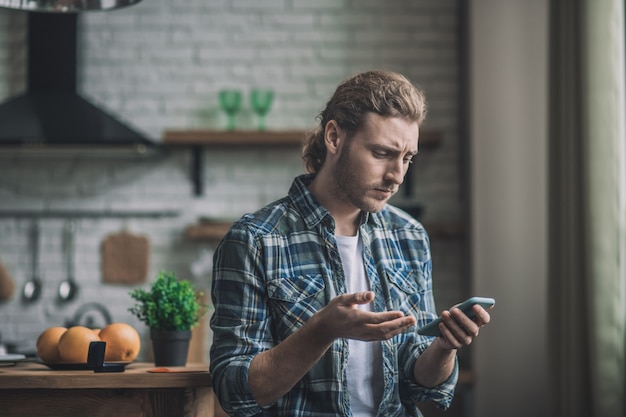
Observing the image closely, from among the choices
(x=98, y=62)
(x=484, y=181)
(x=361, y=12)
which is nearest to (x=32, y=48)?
(x=98, y=62)

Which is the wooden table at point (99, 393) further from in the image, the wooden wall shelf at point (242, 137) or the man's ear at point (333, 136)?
the wooden wall shelf at point (242, 137)

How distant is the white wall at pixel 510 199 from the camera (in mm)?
4211

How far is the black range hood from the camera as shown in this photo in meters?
4.16

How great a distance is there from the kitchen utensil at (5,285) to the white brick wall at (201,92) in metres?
0.06

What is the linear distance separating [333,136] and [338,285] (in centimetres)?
34

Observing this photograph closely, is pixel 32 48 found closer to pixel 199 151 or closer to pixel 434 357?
pixel 199 151

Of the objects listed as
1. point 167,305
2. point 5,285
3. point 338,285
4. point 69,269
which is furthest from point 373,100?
point 5,285

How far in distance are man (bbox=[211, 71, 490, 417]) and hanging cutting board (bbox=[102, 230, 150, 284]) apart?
2.67m

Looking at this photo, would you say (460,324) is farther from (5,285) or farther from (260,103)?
(5,285)

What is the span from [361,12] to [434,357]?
3097 millimetres

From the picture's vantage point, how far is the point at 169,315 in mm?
2109

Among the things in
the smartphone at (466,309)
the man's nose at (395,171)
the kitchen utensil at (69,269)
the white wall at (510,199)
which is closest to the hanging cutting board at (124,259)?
the kitchen utensil at (69,269)

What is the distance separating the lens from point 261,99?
4457 mm

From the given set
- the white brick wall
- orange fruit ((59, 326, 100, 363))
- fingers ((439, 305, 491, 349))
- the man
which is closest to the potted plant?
orange fruit ((59, 326, 100, 363))
